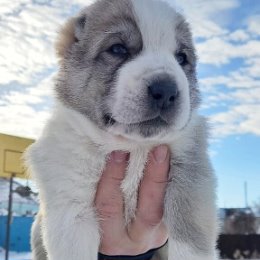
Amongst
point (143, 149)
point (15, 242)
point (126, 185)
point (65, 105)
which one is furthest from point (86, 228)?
point (15, 242)

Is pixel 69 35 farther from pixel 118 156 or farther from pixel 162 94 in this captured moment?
pixel 162 94

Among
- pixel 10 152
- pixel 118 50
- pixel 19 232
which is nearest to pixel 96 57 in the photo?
pixel 118 50

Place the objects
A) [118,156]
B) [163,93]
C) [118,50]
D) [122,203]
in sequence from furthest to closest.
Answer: [122,203], [118,156], [118,50], [163,93]

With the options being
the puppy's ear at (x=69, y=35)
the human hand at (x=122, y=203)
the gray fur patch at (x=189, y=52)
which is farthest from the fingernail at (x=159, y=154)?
the puppy's ear at (x=69, y=35)

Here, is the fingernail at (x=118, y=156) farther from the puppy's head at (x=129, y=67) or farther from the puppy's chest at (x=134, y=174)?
the puppy's head at (x=129, y=67)

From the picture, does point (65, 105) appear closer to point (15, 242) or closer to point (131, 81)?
point (131, 81)

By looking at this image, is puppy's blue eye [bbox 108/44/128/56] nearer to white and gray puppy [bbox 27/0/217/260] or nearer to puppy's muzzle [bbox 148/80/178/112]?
white and gray puppy [bbox 27/0/217/260]

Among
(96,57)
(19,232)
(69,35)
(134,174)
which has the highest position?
(69,35)
